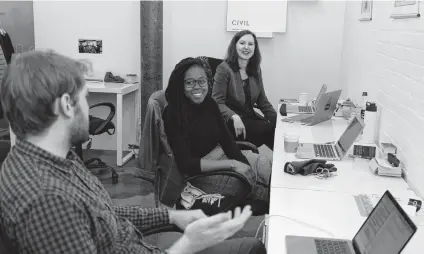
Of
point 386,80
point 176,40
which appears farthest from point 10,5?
point 386,80

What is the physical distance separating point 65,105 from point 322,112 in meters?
2.59

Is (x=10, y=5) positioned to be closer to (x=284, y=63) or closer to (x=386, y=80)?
(x=284, y=63)

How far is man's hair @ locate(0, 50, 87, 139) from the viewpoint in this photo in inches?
47.3

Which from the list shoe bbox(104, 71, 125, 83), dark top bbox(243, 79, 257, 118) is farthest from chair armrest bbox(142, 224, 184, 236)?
Result: shoe bbox(104, 71, 125, 83)

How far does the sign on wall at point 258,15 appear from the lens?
4788mm

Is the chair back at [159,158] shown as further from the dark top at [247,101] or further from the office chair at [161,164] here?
the dark top at [247,101]

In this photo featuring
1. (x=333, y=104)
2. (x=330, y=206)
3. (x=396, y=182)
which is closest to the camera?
(x=330, y=206)

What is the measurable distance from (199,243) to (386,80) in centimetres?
191

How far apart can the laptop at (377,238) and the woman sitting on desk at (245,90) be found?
2.29m

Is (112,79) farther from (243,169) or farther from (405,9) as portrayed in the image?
(405,9)

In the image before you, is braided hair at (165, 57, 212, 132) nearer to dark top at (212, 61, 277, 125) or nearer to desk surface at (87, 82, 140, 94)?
dark top at (212, 61, 277, 125)

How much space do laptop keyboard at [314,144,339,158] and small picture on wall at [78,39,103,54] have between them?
9.81ft

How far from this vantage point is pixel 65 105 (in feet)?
4.07

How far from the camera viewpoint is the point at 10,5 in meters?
4.92
